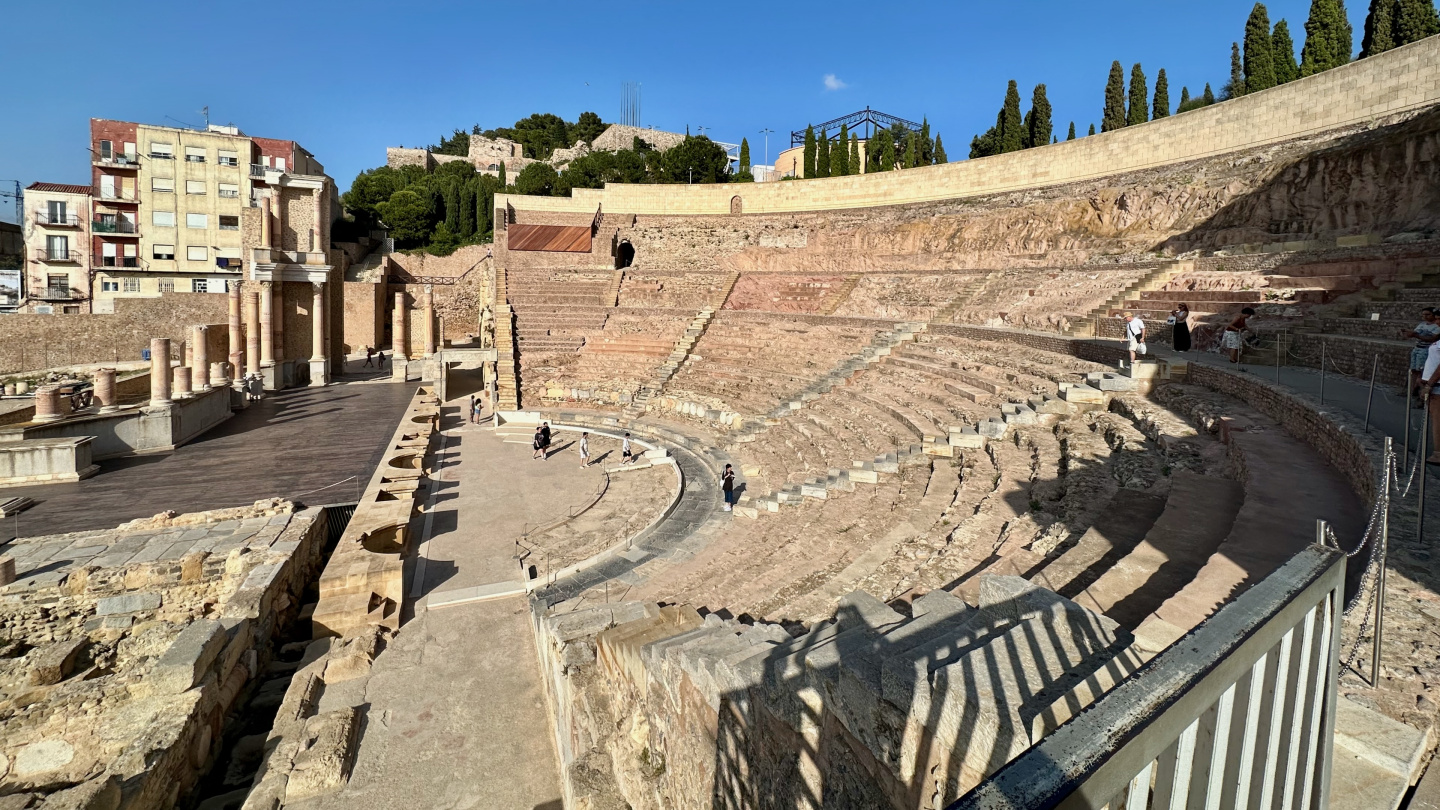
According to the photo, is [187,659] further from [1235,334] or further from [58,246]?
[58,246]

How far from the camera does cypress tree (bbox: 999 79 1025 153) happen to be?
36.8 metres

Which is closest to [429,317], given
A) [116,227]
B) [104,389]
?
[104,389]

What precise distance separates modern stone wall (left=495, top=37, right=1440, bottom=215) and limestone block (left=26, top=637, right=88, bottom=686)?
28982mm

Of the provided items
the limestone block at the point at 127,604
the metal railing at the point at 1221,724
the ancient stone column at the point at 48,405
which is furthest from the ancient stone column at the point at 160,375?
the metal railing at the point at 1221,724

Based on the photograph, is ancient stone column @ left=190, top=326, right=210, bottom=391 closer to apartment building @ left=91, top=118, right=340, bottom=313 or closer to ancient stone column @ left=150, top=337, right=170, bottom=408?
ancient stone column @ left=150, top=337, right=170, bottom=408

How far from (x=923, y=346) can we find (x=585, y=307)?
14.6 meters

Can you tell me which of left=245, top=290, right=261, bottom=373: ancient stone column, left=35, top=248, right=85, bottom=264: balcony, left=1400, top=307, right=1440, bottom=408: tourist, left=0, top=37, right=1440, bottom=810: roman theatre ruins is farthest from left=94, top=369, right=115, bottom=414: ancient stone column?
left=35, top=248, right=85, bottom=264: balcony

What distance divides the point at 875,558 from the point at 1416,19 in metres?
30.0

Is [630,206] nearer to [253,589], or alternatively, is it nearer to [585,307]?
[585,307]

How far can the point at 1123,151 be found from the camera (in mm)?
24547

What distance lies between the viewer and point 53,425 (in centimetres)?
1369

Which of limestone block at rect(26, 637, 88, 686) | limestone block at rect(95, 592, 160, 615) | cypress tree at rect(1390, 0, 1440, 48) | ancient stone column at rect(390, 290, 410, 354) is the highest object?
cypress tree at rect(1390, 0, 1440, 48)

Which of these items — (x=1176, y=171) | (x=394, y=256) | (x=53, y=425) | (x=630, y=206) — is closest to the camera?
(x=53, y=425)

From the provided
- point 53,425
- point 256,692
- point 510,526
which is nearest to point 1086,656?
point 256,692
